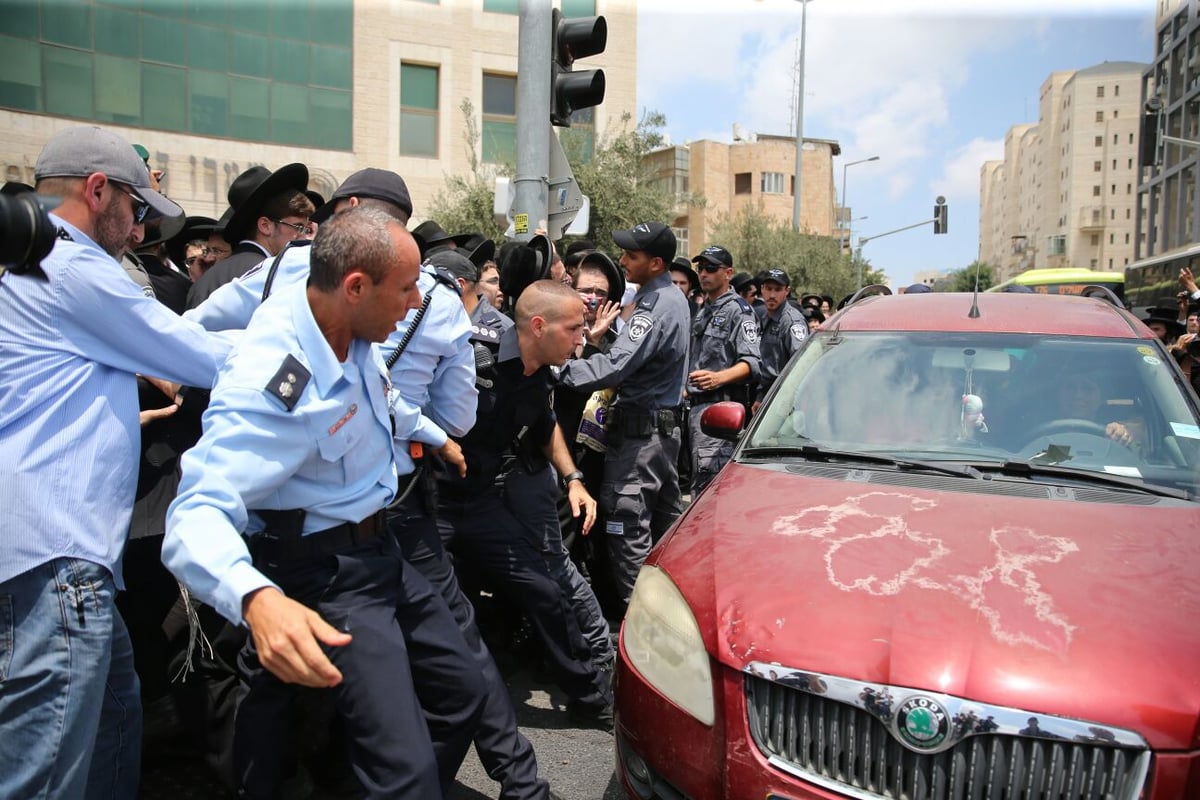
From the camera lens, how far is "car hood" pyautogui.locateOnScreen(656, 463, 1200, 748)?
1.93 metres

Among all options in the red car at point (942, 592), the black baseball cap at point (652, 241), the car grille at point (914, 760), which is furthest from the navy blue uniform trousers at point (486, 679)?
the black baseball cap at point (652, 241)

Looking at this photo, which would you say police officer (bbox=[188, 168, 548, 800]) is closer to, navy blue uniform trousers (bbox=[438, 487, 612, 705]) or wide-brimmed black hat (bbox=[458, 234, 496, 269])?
navy blue uniform trousers (bbox=[438, 487, 612, 705])

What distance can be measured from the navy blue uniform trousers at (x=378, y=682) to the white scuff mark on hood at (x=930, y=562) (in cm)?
104

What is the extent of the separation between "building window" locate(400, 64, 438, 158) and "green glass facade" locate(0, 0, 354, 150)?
1.64 metres

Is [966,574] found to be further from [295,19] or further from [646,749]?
[295,19]

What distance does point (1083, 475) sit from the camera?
9.34ft

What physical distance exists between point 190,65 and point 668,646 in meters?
24.3

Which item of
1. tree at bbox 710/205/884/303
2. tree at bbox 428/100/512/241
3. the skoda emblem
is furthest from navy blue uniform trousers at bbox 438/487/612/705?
tree at bbox 710/205/884/303

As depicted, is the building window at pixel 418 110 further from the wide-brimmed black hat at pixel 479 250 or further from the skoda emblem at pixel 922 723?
the skoda emblem at pixel 922 723

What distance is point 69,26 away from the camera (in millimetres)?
20734

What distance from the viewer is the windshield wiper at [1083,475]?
9.02 ft

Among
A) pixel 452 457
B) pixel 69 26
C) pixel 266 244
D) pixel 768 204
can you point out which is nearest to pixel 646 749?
pixel 452 457

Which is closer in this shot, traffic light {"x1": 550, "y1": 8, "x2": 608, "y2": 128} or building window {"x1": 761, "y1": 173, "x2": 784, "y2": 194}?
traffic light {"x1": 550, "y1": 8, "x2": 608, "y2": 128}

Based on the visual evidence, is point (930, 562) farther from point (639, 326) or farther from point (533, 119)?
point (533, 119)
